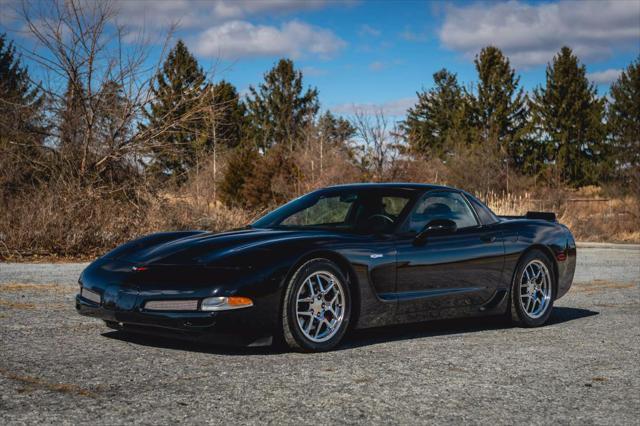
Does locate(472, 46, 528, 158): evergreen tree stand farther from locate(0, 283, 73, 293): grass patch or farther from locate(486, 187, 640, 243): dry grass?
locate(0, 283, 73, 293): grass patch

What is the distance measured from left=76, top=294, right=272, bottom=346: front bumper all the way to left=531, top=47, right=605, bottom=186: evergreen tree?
164 ft

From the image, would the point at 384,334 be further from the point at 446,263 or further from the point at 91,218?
the point at 91,218

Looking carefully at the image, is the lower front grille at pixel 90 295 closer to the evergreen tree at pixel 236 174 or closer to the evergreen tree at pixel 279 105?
the evergreen tree at pixel 236 174

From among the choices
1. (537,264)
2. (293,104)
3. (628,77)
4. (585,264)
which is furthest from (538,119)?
(537,264)

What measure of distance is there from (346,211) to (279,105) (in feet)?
190

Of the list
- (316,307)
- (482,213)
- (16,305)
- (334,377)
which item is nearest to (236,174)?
(16,305)

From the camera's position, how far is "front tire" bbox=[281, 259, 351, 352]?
218 inches

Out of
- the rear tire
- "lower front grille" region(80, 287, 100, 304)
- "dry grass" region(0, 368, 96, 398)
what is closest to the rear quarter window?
the rear tire

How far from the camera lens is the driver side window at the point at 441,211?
673 centimetres

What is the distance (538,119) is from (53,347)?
5299cm

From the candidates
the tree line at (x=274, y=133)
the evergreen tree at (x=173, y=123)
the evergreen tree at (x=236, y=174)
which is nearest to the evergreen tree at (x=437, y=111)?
the tree line at (x=274, y=133)

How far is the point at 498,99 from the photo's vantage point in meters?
57.3

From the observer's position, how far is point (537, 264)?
7.84 m

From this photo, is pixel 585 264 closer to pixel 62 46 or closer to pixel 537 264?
pixel 537 264
